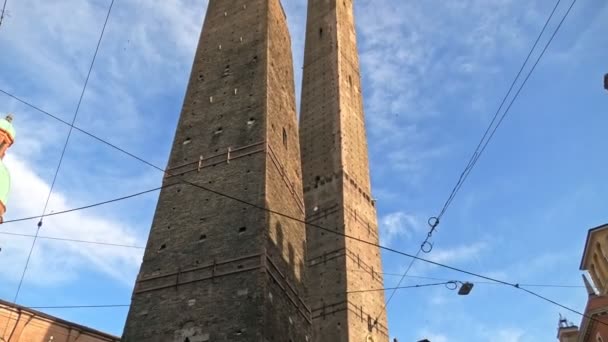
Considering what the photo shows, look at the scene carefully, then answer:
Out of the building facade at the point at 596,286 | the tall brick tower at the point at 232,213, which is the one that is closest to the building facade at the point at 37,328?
the tall brick tower at the point at 232,213

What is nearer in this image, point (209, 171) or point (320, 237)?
point (209, 171)

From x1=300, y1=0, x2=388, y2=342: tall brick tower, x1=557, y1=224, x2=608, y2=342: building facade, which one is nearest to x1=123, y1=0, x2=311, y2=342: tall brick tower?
x1=300, y1=0, x2=388, y2=342: tall brick tower

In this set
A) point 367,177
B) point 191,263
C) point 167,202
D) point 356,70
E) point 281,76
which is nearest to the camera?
point 191,263

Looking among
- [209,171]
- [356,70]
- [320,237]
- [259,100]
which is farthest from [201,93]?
[356,70]

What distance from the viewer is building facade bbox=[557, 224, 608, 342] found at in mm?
13141

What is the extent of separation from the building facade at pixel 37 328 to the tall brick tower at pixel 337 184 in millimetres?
6329

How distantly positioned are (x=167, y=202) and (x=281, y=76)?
4.15 m

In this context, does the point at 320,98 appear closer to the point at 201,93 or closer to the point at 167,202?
the point at 201,93

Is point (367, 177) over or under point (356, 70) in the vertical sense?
under

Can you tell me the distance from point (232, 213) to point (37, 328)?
915 centimetres

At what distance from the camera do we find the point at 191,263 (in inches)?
347

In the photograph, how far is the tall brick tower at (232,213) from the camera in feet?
26.9

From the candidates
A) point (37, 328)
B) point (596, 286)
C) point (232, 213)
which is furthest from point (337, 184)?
point (37, 328)

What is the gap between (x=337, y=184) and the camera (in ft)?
57.6
